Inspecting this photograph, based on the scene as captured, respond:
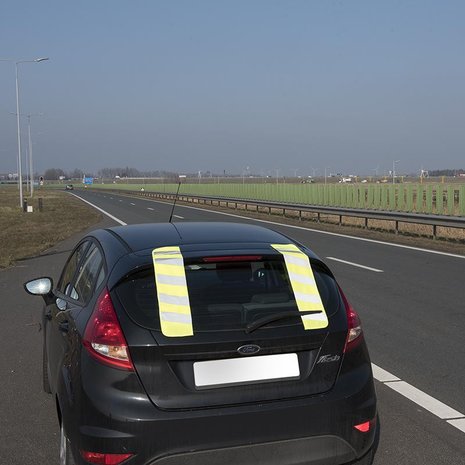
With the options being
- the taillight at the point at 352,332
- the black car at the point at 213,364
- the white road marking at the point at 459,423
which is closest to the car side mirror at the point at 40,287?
the black car at the point at 213,364

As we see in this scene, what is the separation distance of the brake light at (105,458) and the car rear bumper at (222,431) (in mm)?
22

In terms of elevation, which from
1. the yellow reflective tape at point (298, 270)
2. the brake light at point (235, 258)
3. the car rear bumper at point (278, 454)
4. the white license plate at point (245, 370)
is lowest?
the car rear bumper at point (278, 454)

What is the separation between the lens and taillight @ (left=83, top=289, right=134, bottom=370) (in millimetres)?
2637

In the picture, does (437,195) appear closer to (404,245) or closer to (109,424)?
(404,245)

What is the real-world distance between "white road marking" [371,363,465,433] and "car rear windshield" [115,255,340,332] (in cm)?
163

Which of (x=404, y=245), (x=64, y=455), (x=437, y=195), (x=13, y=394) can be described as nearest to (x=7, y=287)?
(x=13, y=394)

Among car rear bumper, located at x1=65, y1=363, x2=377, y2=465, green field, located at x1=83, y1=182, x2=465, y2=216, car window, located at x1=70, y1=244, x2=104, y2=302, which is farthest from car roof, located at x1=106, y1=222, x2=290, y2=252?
green field, located at x1=83, y1=182, x2=465, y2=216

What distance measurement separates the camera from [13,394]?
460cm

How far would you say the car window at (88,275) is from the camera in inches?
125

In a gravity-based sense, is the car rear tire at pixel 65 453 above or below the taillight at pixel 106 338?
below

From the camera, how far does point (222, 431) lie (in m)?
2.55

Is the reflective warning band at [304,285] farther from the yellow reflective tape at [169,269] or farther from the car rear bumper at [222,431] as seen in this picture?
the yellow reflective tape at [169,269]

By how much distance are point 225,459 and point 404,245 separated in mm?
14654

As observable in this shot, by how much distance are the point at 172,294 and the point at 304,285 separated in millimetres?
737
